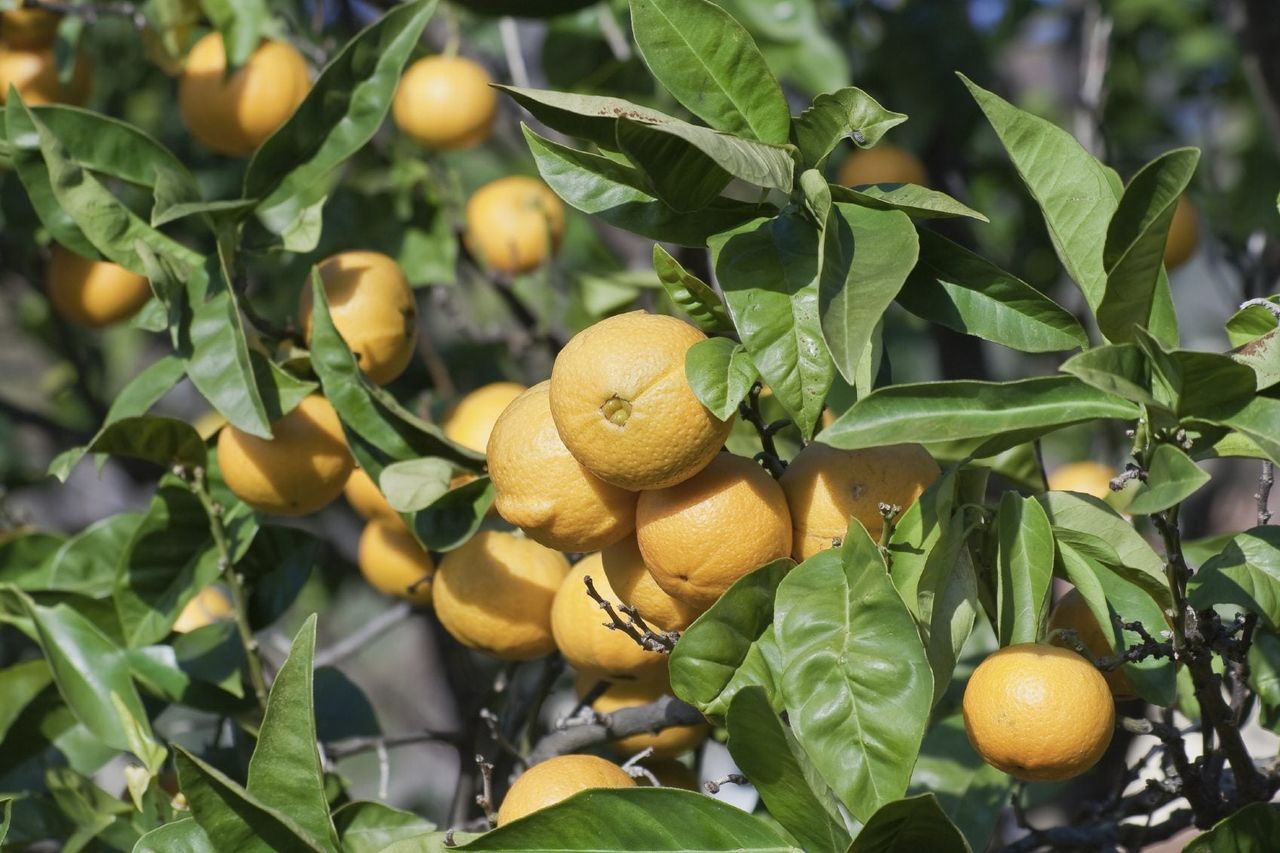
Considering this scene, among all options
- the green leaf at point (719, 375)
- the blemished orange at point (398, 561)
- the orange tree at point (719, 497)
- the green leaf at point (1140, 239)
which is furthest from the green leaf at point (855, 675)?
the blemished orange at point (398, 561)

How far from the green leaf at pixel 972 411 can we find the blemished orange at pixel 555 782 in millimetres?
342

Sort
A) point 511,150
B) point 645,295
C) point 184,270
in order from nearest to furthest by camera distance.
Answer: point 184,270 < point 645,295 < point 511,150

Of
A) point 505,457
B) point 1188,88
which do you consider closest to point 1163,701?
point 505,457

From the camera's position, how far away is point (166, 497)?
128cm

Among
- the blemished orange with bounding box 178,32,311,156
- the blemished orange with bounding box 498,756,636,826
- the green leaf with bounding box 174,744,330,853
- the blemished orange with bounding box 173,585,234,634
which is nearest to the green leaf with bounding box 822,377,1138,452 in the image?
the blemished orange with bounding box 498,756,636,826

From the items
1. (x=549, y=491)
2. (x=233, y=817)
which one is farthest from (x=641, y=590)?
(x=233, y=817)

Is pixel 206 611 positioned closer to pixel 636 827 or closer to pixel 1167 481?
pixel 636 827

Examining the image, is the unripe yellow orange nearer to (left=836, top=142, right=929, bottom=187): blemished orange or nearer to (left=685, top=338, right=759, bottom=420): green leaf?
(left=685, top=338, right=759, bottom=420): green leaf

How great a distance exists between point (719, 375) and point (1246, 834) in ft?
1.57

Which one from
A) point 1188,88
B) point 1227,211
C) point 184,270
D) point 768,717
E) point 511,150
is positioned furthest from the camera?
point 1188,88

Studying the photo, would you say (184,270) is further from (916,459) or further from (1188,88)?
(1188,88)

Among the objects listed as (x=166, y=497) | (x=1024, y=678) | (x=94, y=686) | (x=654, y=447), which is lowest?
(x=94, y=686)

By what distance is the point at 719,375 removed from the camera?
0.84m

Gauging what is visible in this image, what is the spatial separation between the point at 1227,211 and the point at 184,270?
1808 mm
